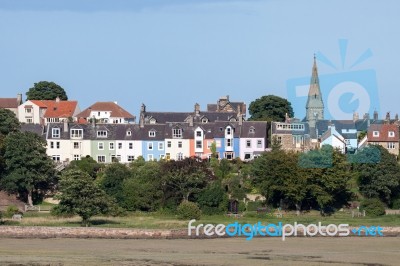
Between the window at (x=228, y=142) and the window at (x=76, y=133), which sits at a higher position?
the window at (x=76, y=133)

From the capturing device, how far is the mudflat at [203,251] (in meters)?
51.8

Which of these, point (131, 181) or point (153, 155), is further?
point (153, 155)

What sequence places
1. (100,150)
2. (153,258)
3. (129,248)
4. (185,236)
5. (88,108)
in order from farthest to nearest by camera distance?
(88,108) → (100,150) → (185,236) → (129,248) → (153,258)

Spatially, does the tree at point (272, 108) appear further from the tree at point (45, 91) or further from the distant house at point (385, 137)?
the tree at point (45, 91)

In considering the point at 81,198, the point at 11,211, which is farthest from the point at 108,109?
the point at 81,198

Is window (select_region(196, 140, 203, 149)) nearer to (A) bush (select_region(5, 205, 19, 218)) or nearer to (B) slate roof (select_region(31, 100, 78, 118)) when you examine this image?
(B) slate roof (select_region(31, 100, 78, 118))

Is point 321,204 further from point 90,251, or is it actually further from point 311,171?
point 90,251

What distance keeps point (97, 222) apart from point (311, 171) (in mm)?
13171

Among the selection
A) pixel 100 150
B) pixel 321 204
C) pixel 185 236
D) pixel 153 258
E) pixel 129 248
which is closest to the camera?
pixel 153 258

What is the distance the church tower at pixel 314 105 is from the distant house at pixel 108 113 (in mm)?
16414

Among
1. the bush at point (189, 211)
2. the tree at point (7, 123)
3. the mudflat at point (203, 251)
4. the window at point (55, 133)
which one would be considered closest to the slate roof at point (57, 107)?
the window at point (55, 133)

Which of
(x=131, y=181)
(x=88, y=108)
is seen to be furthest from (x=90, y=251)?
(x=88, y=108)

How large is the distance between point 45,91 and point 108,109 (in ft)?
34.0

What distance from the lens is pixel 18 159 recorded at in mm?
72250
